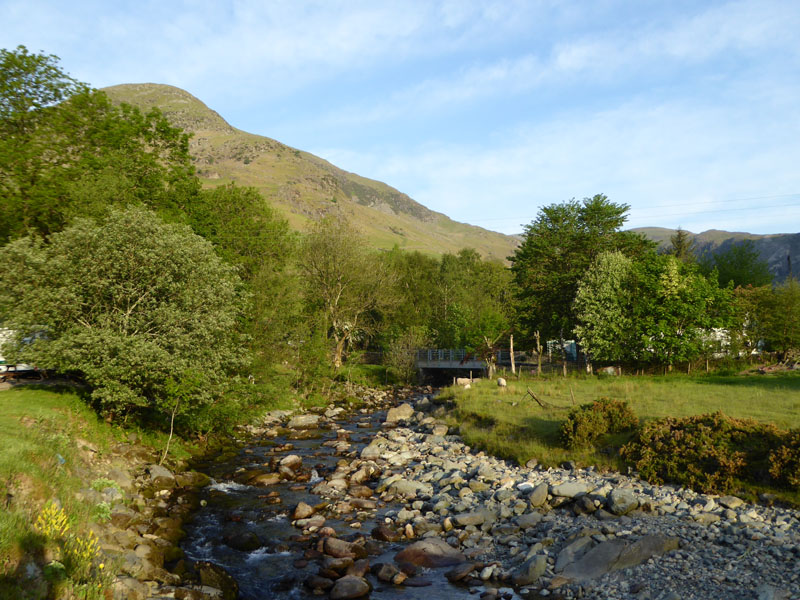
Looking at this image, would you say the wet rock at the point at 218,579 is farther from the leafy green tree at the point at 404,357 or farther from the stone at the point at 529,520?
the leafy green tree at the point at 404,357

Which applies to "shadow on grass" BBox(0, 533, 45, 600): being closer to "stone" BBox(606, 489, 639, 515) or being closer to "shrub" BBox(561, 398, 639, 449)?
"stone" BBox(606, 489, 639, 515)

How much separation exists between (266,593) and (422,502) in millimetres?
6974

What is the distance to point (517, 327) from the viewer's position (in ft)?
169

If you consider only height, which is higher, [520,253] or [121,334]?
[520,253]

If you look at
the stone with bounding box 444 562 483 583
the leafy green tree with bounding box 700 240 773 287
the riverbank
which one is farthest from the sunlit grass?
the leafy green tree with bounding box 700 240 773 287

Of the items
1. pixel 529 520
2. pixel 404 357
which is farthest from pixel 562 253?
pixel 529 520

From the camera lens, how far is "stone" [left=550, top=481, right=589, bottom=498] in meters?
15.5

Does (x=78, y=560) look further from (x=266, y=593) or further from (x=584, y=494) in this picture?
(x=584, y=494)

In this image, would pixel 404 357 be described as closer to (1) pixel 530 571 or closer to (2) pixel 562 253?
(2) pixel 562 253

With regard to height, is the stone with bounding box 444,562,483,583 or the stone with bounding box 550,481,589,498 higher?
the stone with bounding box 550,481,589,498

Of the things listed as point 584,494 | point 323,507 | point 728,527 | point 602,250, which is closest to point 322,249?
point 602,250

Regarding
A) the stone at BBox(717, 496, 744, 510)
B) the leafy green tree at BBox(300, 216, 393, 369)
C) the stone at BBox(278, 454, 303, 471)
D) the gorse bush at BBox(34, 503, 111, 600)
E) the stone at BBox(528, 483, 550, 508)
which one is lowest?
the stone at BBox(278, 454, 303, 471)

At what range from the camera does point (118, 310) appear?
19781mm

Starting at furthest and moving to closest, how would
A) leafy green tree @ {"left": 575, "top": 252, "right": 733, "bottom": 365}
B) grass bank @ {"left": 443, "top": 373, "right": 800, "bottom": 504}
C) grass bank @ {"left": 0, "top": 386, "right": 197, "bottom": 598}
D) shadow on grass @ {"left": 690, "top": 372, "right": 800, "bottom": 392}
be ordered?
leafy green tree @ {"left": 575, "top": 252, "right": 733, "bottom": 365}
shadow on grass @ {"left": 690, "top": 372, "right": 800, "bottom": 392}
grass bank @ {"left": 443, "top": 373, "right": 800, "bottom": 504}
grass bank @ {"left": 0, "top": 386, "right": 197, "bottom": 598}
